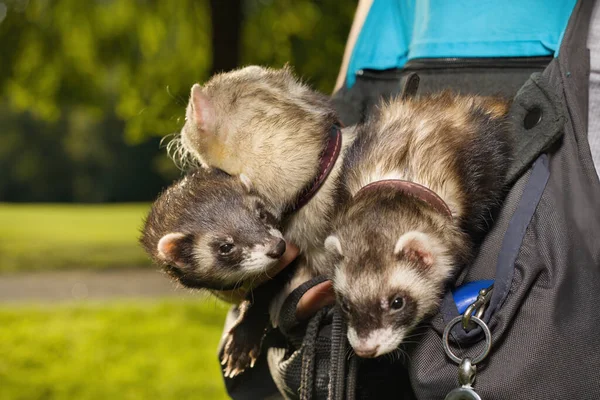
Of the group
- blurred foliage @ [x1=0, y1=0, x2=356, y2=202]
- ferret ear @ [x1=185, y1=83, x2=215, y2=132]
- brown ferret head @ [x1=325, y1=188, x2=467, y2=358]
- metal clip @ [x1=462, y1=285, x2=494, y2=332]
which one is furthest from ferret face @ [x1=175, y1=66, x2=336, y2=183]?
blurred foliage @ [x1=0, y1=0, x2=356, y2=202]

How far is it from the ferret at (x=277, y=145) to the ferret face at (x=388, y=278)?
18 centimetres

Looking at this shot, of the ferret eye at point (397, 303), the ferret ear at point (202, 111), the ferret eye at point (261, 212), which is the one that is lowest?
the ferret eye at point (261, 212)

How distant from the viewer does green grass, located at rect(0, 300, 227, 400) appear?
4.91 metres

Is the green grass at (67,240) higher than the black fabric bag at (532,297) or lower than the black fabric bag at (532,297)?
lower

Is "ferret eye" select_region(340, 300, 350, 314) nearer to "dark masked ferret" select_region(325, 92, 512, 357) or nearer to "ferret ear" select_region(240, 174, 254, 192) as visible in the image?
"dark masked ferret" select_region(325, 92, 512, 357)

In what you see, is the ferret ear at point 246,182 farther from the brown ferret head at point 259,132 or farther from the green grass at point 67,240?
the green grass at point 67,240

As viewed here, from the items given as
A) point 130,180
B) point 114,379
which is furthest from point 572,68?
point 130,180

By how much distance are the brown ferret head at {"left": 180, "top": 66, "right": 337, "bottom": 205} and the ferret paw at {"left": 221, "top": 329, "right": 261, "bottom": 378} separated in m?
0.38

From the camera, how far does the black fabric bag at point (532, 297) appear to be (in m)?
1.09

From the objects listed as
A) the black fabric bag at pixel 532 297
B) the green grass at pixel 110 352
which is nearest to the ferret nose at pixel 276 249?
the black fabric bag at pixel 532 297

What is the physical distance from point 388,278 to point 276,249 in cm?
27

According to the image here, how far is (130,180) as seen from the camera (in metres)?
27.8

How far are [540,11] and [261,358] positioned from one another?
1.02m

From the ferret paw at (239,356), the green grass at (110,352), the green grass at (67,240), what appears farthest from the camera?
the green grass at (67,240)
